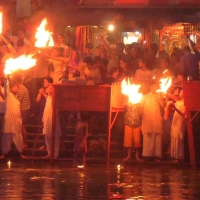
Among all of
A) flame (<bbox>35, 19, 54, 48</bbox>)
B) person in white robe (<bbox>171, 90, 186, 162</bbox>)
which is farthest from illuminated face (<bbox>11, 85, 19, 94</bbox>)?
person in white robe (<bbox>171, 90, 186, 162</bbox>)

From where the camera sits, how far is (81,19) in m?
22.5

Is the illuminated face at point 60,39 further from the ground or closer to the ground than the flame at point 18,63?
further from the ground

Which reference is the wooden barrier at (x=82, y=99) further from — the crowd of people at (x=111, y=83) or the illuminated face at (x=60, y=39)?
the illuminated face at (x=60, y=39)

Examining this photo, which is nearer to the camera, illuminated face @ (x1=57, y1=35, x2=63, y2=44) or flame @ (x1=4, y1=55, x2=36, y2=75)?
flame @ (x1=4, y1=55, x2=36, y2=75)

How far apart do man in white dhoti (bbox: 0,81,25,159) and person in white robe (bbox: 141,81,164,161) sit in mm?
3120

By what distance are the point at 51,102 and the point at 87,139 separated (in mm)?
1601

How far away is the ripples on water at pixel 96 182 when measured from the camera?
42.3 feet

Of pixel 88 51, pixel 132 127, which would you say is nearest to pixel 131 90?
pixel 132 127

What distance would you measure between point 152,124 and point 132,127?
1.64 feet

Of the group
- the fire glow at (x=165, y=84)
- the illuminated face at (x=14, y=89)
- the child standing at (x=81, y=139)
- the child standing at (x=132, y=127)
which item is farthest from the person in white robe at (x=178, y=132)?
the illuminated face at (x=14, y=89)

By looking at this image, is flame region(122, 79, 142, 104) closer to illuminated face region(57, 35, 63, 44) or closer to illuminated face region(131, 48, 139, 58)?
illuminated face region(131, 48, 139, 58)

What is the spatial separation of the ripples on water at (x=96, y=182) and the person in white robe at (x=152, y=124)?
2.41 ft

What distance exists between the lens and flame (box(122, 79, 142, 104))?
17.8m

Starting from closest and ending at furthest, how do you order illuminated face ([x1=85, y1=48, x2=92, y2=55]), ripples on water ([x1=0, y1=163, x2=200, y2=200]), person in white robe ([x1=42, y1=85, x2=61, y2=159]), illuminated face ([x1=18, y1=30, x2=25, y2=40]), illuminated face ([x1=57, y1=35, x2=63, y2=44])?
ripples on water ([x1=0, y1=163, x2=200, y2=200]) → person in white robe ([x1=42, y1=85, x2=61, y2=159]) → illuminated face ([x1=18, y1=30, x2=25, y2=40]) → illuminated face ([x1=57, y1=35, x2=63, y2=44]) → illuminated face ([x1=85, y1=48, x2=92, y2=55])
